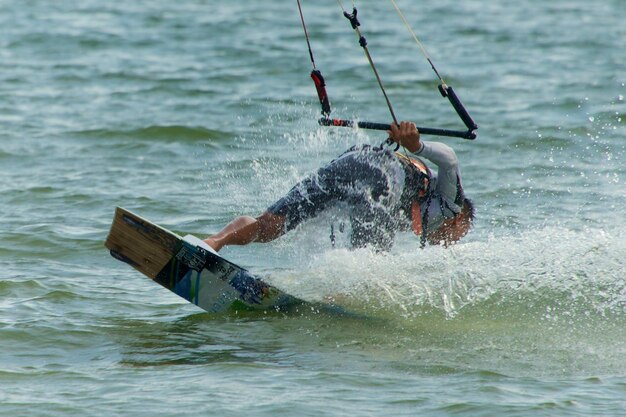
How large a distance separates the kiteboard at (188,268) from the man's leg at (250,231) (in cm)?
12

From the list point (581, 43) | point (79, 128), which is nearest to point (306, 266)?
point (79, 128)

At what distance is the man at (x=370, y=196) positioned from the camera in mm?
6996

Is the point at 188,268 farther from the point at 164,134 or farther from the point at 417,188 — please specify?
the point at 164,134

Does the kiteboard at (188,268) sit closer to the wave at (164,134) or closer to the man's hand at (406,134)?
the man's hand at (406,134)

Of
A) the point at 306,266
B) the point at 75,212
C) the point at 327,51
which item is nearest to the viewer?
the point at 306,266

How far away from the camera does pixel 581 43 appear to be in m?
19.1

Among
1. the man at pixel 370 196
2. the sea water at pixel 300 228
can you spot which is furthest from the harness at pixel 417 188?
the sea water at pixel 300 228

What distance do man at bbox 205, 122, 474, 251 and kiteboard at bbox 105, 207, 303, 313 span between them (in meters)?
0.17

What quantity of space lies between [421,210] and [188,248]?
1.49 m

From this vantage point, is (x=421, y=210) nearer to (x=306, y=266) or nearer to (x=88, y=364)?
(x=306, y=266)

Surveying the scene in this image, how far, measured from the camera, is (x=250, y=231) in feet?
22.8

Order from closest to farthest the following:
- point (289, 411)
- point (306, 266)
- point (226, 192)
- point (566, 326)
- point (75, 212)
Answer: point (289, 411) → point (566, 326) → point (306, 266) → point (75, 212) → point (226, 192)

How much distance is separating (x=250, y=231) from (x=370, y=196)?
2.57ft

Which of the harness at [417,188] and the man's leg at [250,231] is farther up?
the harness at [417,188]
